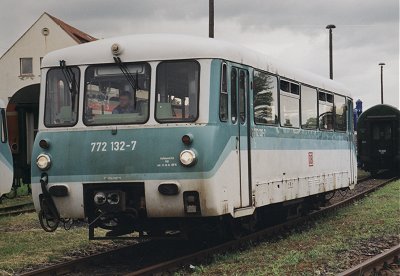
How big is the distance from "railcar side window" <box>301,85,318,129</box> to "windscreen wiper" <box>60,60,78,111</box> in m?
4.51

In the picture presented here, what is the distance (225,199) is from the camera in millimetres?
8422

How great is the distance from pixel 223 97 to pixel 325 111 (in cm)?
524

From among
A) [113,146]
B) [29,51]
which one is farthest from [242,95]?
[29,51]

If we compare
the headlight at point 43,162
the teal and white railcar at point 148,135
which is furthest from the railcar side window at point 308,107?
the headlight at point 43,162

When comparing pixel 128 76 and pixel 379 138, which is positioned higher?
pixel 128 76

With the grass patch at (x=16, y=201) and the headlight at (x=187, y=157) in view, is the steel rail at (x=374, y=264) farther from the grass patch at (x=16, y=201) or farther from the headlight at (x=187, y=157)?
the grass patch at (x=16, y=201)

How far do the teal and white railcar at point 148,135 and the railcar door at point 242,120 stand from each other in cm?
1

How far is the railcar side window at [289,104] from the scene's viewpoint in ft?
35.3

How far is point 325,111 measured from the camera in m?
13.4

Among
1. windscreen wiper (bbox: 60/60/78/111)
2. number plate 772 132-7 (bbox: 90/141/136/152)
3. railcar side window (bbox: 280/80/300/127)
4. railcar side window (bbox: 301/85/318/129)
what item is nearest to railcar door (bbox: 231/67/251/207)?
number plate 772 132-7 (bbox: 90/141/136/152)

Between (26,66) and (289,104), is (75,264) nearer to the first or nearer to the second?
(289,104)

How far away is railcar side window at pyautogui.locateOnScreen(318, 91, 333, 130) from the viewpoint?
13.0 meters

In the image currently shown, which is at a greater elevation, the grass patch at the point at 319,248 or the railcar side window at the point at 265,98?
the railcar side window at the point at 265,98

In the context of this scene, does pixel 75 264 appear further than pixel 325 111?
No
